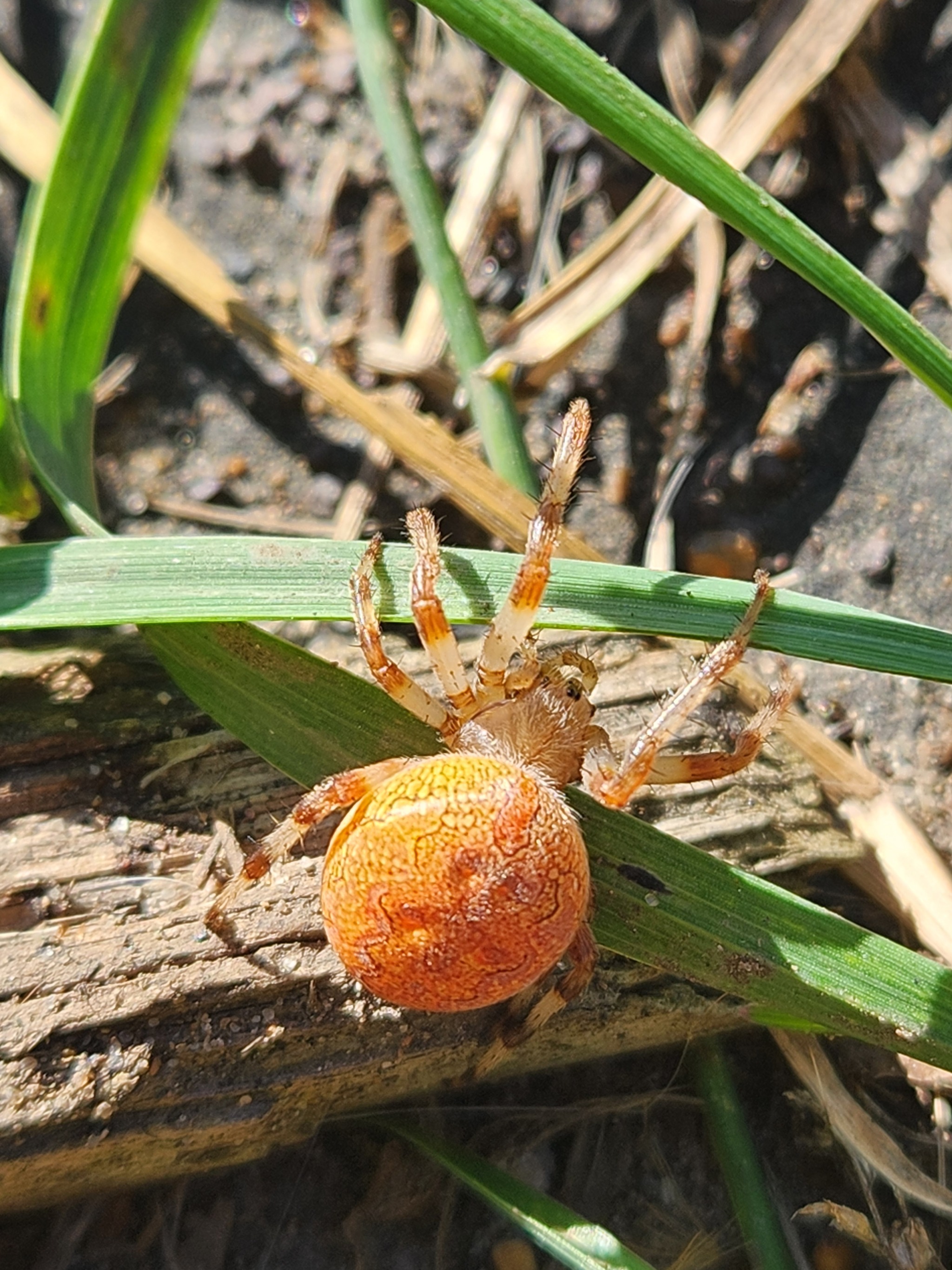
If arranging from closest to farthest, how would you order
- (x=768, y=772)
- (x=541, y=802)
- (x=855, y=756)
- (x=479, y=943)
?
(x=479, y=943)
(x=541, y=802)
(x=768, y=772)
(x=855, y=756)

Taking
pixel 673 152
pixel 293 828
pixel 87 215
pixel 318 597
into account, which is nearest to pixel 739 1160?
pixel 293 828

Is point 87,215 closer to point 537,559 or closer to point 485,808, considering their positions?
point 537,559

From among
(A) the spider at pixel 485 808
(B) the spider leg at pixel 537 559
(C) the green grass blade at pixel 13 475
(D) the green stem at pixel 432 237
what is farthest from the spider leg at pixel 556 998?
(C) the green grass blade at pixel 13 475

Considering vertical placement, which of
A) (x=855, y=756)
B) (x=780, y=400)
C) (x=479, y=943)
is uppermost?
(x=780, y=400)

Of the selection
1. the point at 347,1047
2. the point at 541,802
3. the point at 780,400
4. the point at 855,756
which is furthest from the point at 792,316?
the point at 347,1047

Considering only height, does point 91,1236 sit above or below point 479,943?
below

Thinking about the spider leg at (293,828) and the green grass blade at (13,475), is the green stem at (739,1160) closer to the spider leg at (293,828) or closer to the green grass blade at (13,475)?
the spider leg at (293,828)

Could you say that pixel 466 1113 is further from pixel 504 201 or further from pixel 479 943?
pixel 504 201
